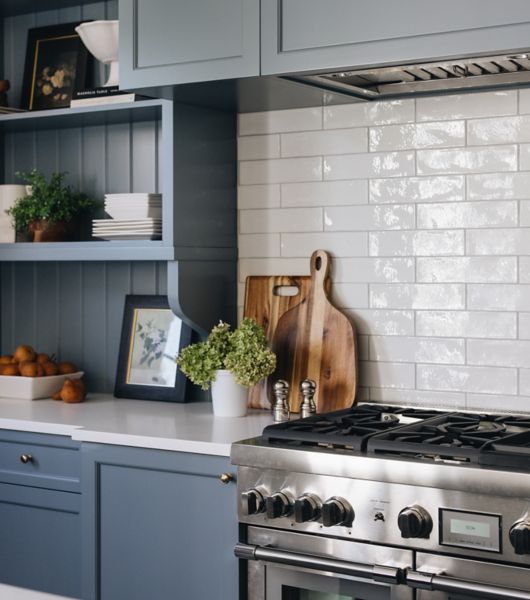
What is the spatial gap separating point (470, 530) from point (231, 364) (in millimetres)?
1033

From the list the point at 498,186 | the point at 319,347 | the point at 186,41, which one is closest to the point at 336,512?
the point at 319,347

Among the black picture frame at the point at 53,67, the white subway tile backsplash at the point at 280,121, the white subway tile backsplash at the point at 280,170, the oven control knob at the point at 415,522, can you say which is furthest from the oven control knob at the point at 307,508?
the black picture frame at the point at 53,67

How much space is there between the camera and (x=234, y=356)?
3.13 metres

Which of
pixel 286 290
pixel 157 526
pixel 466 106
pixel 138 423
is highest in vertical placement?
pixel 466 106

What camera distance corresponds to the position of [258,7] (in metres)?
2.91

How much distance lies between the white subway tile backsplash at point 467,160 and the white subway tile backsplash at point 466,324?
1.41 ft

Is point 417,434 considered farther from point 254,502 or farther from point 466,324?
point 466,324

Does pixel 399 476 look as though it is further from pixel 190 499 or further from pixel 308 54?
pixel 308 54

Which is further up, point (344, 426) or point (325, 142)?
point (325, 142)

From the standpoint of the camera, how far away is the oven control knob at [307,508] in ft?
8.21

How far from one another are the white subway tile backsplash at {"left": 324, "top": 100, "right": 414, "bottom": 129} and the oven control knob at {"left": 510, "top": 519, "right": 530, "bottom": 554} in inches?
55.4

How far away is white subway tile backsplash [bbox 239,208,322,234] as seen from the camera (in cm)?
338

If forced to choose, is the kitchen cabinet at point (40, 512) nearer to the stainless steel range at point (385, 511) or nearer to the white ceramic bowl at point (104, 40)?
the stainless steel range at point (385, 511)

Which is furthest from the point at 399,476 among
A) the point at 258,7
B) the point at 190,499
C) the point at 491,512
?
the point at 258,7
